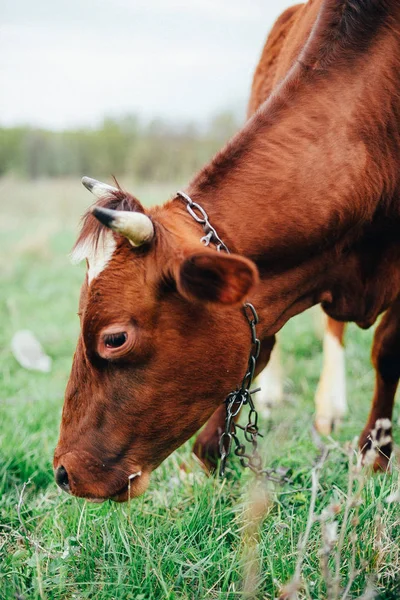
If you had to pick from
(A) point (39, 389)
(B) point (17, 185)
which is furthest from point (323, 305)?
(B) point (17, 185)

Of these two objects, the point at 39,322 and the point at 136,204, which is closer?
Answer: the point at 136,204

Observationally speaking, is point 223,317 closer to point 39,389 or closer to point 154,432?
point 154,432

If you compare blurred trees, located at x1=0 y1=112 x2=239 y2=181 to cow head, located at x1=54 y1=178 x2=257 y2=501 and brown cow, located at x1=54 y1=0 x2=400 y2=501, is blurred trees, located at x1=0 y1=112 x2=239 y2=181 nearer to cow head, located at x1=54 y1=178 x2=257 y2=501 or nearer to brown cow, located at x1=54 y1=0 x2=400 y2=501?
brown cow, located at x1=54 y1=0 x2=400 y2=501

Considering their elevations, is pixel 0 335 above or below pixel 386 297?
below

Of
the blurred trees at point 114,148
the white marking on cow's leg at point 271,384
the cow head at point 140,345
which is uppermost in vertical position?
the cow head at point 140,345

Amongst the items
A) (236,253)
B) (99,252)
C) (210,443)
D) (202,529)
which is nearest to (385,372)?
(210,443)

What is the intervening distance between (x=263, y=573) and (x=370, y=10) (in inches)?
91.2

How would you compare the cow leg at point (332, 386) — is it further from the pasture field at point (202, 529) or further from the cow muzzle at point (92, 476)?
the cow muzzle at point (92, 476)

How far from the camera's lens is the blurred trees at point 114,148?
26797mm

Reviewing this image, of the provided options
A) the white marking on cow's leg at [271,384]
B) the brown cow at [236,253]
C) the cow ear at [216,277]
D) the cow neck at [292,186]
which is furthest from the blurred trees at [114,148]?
the cow ear at [216,277]

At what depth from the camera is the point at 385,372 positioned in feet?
11.8

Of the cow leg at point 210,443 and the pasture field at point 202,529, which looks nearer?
the pasture field at point 202,529

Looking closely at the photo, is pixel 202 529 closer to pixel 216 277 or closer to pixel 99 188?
pixel 216 277

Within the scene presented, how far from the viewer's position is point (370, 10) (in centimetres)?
269
